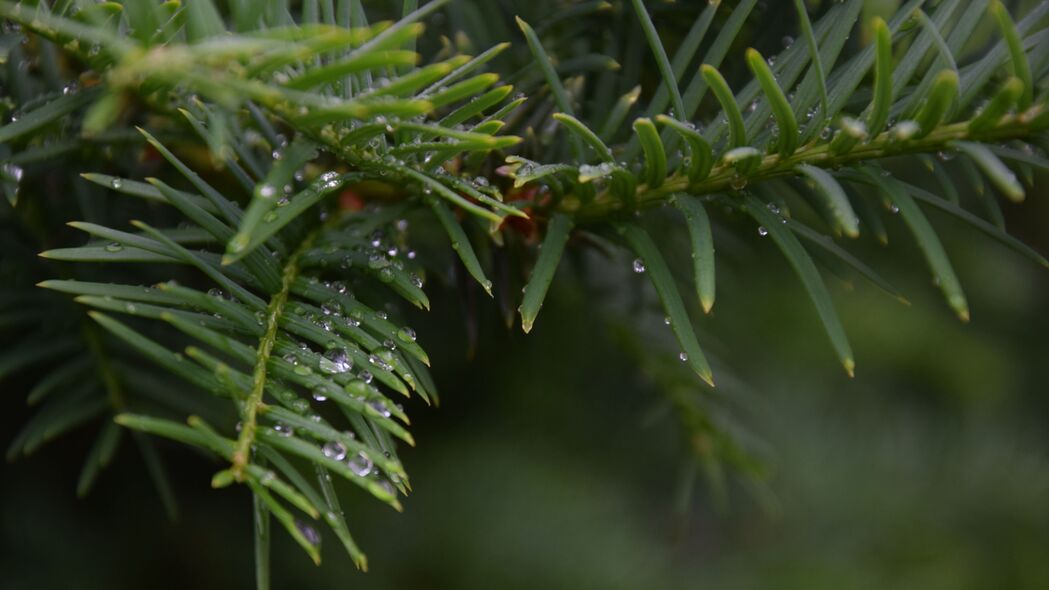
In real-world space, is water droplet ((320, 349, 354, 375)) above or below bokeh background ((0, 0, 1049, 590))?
above

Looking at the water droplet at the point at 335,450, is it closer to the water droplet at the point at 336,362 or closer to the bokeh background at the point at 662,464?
the water droplet at the point at 336,362

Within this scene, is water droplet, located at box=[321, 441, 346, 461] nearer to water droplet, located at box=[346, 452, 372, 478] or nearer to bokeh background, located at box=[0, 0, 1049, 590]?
water droplet, located at box=[346, 452, 372, 478]

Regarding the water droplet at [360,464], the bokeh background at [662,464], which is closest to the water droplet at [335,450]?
the water droplet at [360,464]

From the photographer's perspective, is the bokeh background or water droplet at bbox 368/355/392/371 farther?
the bokeh background

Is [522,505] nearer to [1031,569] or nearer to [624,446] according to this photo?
[624,446]

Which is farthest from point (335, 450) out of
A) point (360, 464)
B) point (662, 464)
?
point (662, 464)

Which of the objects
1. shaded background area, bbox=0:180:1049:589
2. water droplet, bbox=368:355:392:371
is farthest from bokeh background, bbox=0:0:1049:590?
water droplet, bbox=368:355:392:371

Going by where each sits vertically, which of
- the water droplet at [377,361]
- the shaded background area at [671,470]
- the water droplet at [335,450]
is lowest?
the shaded background area at [671,470]
